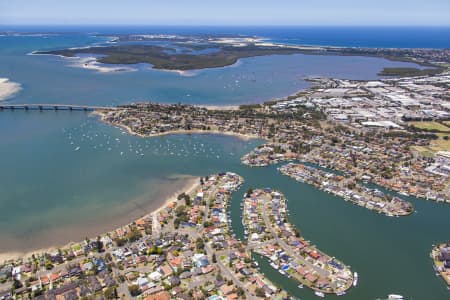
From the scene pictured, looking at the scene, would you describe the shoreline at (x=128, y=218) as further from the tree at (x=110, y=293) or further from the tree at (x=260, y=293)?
the tree at (x=260, y=293)

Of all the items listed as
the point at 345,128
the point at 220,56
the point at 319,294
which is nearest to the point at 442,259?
the point at 319,294

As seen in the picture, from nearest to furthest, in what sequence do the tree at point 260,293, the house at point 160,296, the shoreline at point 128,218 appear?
the house at point 160,296 → the tree at point 260,293 → the shoreline at point 128,218

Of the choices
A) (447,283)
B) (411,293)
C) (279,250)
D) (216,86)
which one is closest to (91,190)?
(279,250)

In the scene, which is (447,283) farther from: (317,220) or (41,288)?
(41,288)

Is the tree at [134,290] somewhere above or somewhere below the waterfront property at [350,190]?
below

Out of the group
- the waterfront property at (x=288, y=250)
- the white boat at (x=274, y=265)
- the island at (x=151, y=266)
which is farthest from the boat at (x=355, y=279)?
the white boat at (x=274, y=265)

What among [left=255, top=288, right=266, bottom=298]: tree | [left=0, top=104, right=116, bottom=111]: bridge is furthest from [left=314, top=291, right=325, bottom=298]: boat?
[left=0, top=104, right=116, bottom=111]: bridge
